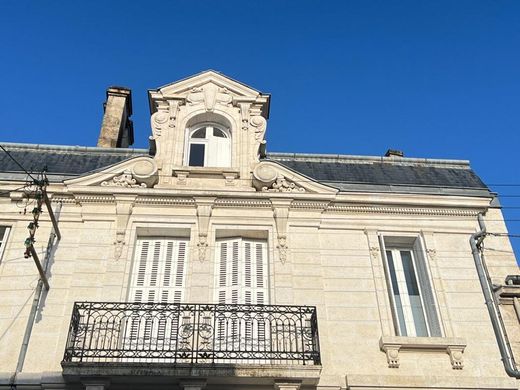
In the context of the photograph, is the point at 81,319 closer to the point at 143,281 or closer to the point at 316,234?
the point at 143,281

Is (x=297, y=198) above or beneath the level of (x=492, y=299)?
above

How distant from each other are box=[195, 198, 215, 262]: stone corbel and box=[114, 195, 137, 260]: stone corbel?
1299 mm

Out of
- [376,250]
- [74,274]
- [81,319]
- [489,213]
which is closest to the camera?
[81,319]

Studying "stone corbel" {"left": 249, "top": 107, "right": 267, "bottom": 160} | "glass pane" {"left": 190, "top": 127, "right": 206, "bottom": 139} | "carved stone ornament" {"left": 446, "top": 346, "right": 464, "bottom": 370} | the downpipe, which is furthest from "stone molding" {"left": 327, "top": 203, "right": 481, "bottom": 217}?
"glass pane" {"left": 190, "top": 127, "right": 206, "bottom": 139}

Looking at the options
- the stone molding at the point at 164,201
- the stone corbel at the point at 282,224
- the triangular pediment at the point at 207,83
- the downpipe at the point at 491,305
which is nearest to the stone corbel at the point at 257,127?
the triangular pediment at the point at 207,83

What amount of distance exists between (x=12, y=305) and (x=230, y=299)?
3703mm

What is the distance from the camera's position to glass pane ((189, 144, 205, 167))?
11959 mm

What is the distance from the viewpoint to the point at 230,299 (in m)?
9.95

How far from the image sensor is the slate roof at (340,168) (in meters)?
11.6

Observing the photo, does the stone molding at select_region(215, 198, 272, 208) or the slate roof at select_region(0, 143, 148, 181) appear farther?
the slate roof at select_region(0, 143, 148, 181)

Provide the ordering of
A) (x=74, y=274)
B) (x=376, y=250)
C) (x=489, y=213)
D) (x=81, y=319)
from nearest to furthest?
1. (x=81, y=319)
2. (x=74, y=274)
3. (x=376, y=250)
4. (x=489, y=213)

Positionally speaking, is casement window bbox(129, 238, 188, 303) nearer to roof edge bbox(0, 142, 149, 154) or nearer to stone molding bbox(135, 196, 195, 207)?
stone molding bbox(135, 196, 195, 207)

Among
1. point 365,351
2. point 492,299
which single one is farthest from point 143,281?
point 492,299

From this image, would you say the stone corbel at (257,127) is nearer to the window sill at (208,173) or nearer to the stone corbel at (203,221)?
the window sill at (208,173)
